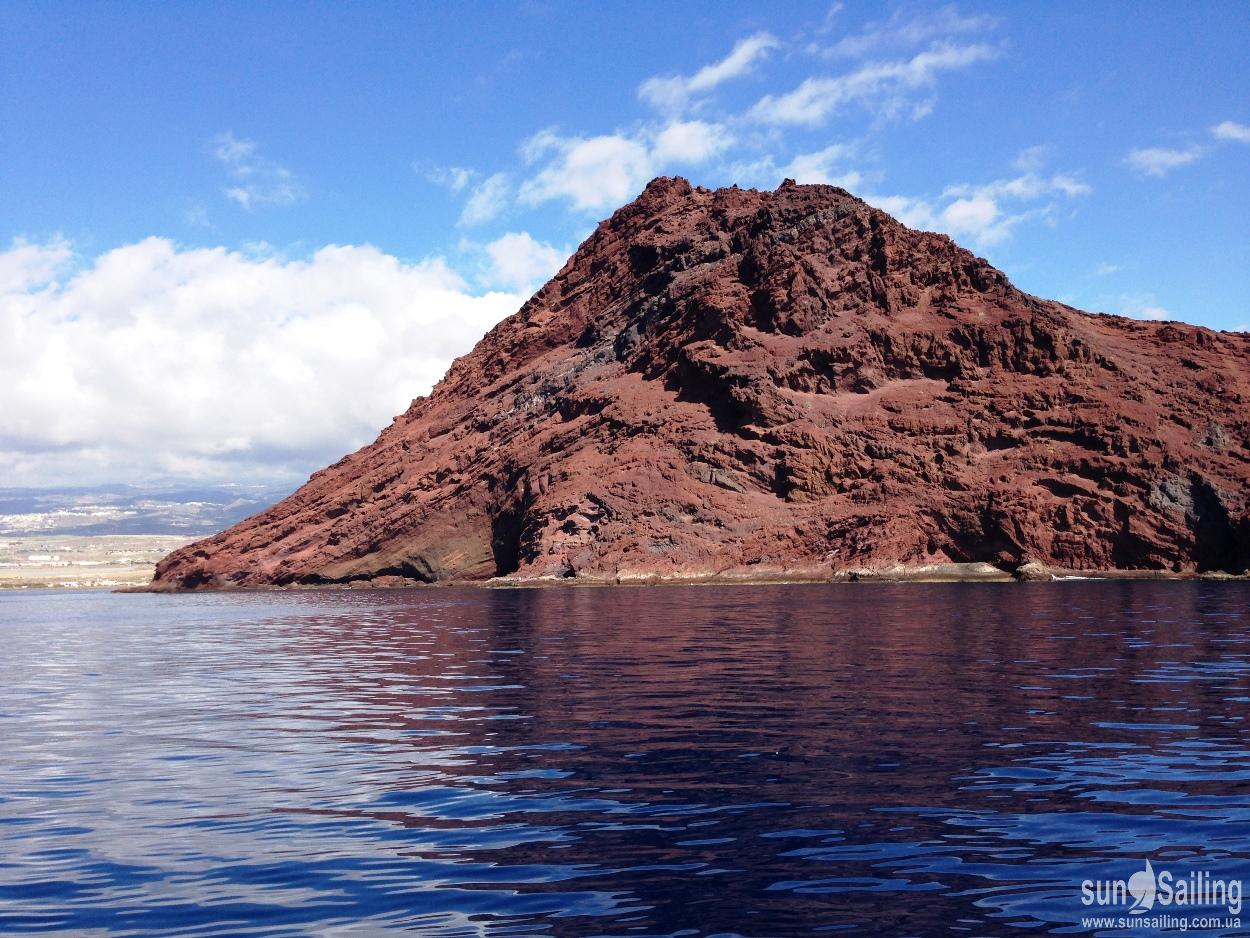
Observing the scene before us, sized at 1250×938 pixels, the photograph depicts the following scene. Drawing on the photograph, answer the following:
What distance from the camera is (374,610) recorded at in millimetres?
62875

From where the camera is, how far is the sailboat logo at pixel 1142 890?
8859mm

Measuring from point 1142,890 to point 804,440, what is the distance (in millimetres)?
89564

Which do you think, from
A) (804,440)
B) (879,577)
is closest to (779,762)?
(879,577)

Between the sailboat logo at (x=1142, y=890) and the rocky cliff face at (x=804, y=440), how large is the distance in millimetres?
79102

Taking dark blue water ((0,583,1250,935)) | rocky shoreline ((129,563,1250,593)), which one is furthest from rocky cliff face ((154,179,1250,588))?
dark blue water ((0,583,1250,935))

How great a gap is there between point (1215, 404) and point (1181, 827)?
9636 centimetres

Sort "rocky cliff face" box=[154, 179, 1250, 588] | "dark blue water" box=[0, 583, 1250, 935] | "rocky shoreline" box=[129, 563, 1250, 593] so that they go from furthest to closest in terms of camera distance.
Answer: "rocky cliff face" box=[154, 179, 1250, 588] < "rocky shoreline" box=[129, 563, 1250, 593] < "dark blue water" box=[0, 583, 1250, 935]

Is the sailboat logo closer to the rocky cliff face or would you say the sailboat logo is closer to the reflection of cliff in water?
the reflection of cliff in water

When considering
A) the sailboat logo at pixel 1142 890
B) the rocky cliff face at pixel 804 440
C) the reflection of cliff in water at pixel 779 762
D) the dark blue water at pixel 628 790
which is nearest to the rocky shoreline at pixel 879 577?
the rocky cliff face at pixel 804 440

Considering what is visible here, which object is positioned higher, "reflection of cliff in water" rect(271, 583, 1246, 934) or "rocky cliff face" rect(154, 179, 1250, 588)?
"rocky cliff face" rect(154, 179, 1250, 588)

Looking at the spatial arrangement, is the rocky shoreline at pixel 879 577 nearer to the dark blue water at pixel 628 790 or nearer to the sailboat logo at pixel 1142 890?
the dark blue water at pixel 628 790

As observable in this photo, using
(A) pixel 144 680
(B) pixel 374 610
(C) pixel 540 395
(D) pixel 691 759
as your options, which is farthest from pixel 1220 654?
(C) pixel 540 395

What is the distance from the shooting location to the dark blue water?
30.0 feet

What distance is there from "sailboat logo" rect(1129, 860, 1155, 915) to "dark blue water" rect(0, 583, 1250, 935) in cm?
31
